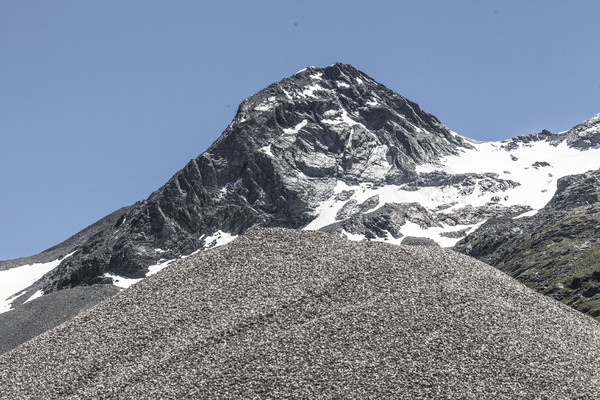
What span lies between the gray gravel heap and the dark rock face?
44143mm

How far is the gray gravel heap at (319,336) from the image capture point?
144ft

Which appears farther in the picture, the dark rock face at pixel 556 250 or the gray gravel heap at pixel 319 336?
the dark rock face at pixel 556 250

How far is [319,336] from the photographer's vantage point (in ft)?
158

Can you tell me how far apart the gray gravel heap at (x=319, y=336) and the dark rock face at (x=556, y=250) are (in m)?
44.1

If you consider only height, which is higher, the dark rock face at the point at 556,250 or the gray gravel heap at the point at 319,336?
the gray gravel heap at the point at 319,336

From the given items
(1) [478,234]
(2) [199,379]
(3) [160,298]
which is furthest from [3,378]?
(1) [478,234]

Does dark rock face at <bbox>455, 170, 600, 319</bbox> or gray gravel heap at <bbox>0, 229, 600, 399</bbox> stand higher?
gray gravel heap at <bbox>0, 229, 600, 399</bbox>

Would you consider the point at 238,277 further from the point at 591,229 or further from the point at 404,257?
Result: the point at 591,229

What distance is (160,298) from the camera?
58938 mm

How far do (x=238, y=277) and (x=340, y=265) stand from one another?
8.82 meters

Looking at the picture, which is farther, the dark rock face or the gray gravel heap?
the dark rock face

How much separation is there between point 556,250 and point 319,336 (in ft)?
311

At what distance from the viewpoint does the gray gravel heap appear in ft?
144

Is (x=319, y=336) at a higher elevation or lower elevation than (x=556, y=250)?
higher
